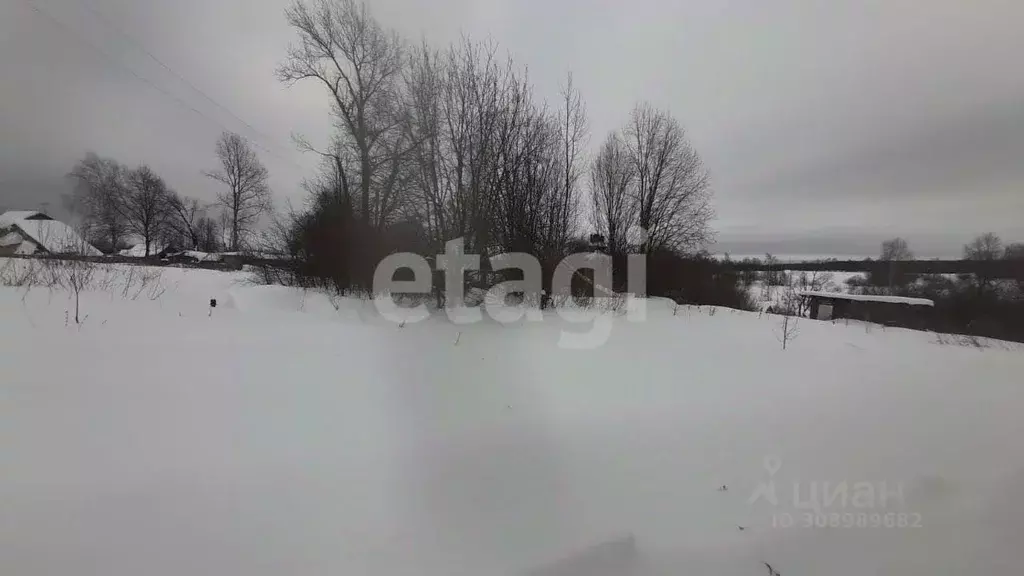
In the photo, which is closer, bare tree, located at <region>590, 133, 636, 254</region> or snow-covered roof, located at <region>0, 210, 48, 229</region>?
snow-covered roof, located at <region>0, 210, 48, 229</region>

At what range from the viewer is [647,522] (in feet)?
5.38

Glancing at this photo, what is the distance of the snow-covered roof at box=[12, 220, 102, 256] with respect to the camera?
513 cm

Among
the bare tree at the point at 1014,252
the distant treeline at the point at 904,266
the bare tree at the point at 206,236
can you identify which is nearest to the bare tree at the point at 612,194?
the distant treeline at the point at 904,266

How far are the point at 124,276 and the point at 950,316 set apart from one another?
16.2 meters

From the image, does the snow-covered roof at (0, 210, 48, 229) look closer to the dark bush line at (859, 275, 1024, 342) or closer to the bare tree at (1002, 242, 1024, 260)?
the bare tree at (1002, 242, 1024, 260)

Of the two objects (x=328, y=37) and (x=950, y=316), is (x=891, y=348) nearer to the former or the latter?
(x=950, y=316)

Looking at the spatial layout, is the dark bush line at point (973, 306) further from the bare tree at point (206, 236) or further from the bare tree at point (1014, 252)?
the bare tree at point (206, 236)

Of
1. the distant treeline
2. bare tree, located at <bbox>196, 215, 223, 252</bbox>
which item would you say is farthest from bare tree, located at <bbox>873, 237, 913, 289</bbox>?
bare tree, located at <bbox>196, 215, 223, 252</bbox>

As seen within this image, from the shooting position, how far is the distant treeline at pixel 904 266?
15.4ft

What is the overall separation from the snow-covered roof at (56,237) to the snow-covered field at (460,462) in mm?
1887

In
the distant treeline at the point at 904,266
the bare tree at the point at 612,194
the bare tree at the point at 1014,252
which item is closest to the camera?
the bare tree at the point at 1014,252

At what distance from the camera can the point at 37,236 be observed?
18.6ft

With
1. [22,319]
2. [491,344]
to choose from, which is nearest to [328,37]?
[22,319]

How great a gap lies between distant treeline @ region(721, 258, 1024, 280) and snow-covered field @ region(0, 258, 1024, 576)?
2.21 metres
